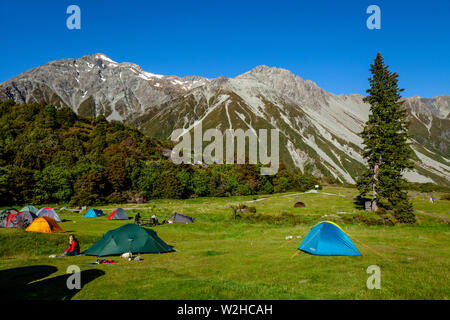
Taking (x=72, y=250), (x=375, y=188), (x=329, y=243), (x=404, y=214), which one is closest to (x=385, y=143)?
(x=375, y=188)

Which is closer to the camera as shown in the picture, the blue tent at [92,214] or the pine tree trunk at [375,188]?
the pine tree trunk at [375,188]

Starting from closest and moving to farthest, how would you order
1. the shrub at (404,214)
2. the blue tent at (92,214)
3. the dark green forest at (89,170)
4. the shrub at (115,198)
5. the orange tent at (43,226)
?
1. the orange tent at (43,226)
2. the shrub at (404,214)
3. the blue tent at (92,214)
4. the dark green forest at (89,170)
5. the shrub at (115,198)

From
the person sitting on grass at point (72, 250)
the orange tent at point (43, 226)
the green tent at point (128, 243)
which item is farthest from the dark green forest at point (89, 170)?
the green tent at point (128, 243)

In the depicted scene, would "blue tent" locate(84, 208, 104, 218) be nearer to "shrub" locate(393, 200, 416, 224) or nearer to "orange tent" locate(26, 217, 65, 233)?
"orange tent" locate(26, 217, 65, 233)

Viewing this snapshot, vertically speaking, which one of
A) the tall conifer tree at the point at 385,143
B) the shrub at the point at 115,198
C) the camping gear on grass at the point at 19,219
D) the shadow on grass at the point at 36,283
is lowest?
the shrub at the point at 115,198

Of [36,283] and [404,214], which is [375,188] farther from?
[36,283]

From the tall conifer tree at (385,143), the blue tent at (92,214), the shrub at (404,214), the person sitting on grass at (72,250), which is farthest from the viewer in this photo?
the blue tent at (92,214)

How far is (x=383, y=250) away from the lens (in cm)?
1808

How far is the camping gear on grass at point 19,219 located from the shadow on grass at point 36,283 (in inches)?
798

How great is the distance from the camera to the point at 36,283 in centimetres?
1262

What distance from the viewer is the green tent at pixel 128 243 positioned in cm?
2028

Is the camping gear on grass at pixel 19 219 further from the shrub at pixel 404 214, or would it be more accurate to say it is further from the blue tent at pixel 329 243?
the shrub at pixel 404 214

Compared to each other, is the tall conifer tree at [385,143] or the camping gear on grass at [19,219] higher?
the tall conifer tree at [385,143]
